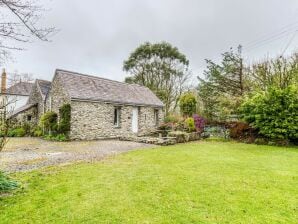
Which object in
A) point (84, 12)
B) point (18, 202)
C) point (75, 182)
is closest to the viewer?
point (18, 202)

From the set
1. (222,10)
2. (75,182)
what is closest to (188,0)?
(222,10)

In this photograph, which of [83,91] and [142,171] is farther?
[83,91]

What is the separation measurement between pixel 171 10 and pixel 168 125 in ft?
36.1

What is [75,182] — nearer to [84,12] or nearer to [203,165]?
[203,165]

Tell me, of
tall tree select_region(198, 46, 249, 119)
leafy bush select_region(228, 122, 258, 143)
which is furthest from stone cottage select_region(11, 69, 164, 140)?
leafy bush select_region(228, 122, 258, 143)

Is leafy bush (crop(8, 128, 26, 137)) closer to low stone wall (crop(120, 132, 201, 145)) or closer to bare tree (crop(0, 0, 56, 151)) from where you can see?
low stone wall (crop(120, 132, 201, 145))

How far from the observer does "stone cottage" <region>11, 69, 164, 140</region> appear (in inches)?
653

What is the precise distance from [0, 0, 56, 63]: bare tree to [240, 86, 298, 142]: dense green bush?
13.6 m

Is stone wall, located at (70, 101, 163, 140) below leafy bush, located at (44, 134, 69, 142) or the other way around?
the other way around

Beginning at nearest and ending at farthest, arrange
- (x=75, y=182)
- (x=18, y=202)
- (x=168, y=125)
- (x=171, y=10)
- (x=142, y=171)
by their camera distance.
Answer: (x=18, y=202) < (x=75, y=182) < (x=142, y=171) < (x=171, y=10) < (x=168, y=125)

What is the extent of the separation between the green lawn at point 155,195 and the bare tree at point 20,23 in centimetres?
331

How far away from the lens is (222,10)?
14.8 m

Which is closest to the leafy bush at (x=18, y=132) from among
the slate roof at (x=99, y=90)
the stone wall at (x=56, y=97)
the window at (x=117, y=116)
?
the stone wall at (x=56, y=97)

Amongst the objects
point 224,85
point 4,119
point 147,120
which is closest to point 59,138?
point 147,120
